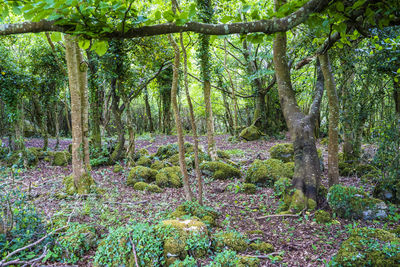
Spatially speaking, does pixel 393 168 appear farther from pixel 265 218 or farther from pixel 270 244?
pixel 270 244

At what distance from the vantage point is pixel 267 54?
13.2 meters

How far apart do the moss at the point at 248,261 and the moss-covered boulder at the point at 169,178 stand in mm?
4074

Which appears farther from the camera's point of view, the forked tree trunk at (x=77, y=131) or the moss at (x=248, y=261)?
the forked tree trunk at (x=77, y=131)

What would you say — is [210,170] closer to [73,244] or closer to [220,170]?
[220,170]

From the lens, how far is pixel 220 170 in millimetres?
7688

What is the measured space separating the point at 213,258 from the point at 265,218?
195 cm

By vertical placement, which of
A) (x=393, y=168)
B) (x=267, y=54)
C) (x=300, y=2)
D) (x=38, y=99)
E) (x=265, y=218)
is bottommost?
(x=265, y=218)

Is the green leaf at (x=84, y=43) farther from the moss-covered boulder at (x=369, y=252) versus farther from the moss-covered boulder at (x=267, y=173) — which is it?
the moss-covered boulder at (x=267, y=173)

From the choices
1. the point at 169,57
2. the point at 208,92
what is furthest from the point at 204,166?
the point at 169,57

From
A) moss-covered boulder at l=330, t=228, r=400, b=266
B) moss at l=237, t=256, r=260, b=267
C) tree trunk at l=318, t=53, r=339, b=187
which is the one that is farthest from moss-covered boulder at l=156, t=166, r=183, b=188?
moss-covered boulder at l=330, t=228, r=400, b=266

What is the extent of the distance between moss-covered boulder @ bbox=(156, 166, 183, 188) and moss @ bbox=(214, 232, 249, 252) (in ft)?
11.3

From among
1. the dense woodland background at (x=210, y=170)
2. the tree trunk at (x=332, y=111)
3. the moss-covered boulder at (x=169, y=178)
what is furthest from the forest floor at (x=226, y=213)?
the tree trunk at (x=332, y=111)

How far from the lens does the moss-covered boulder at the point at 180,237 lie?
3230 millimetres

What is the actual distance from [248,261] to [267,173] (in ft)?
12.6
